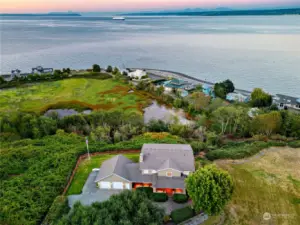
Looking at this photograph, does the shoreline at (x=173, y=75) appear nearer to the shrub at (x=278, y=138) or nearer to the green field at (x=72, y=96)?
the green field at (x=72, y=96)

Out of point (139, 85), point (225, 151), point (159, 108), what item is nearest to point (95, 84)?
point (139, 85)

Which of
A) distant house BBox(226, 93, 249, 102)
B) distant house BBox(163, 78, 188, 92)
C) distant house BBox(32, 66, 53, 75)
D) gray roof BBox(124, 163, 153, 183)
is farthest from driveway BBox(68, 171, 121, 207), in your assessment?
distant house BBox(32, 66, 53, 75)

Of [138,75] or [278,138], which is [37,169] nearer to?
[278,138]

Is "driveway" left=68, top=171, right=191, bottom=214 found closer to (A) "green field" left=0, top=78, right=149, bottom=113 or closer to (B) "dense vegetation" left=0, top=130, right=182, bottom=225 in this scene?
(B) "dense vegetation" left=0, top=130, right=182, bottom=225

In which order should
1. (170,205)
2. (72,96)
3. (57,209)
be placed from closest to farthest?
(57,209) < (170,205) < (72,96)

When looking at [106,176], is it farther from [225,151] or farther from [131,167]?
[225,151]

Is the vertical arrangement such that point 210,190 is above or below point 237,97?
above

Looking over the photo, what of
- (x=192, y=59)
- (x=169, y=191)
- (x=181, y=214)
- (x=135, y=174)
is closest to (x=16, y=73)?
(x=192, y=59)
